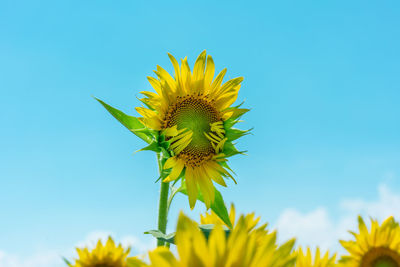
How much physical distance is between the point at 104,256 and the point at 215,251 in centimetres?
232

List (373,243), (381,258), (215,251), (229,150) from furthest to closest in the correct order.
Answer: (381,258)
(373,243)
(229,150)
(215,251)

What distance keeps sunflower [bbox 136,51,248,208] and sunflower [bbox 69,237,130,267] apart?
2.52ft

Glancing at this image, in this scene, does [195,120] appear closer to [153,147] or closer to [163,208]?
[153,147]

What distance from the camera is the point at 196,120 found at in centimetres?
280

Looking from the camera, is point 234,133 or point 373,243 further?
point 373,243

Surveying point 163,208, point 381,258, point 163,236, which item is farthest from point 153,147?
point 381,258

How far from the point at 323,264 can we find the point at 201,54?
1419 mm

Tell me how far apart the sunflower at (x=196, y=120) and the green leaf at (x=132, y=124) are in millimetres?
46

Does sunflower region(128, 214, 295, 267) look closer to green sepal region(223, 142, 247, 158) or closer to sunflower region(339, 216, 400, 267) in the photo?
green sepal region(223, 142, 247, 158)

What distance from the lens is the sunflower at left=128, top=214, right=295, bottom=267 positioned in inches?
32.8

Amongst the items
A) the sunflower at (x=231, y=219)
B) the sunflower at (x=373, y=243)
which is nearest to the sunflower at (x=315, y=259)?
the sunflower at (x=231, y=219)

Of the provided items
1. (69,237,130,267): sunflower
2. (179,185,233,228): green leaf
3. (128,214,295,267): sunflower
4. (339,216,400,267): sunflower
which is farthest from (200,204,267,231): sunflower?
(128,214,295,267): sunflower

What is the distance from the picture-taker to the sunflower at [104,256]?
9.69ft

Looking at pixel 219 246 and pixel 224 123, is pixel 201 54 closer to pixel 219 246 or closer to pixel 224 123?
pixel 224 123
